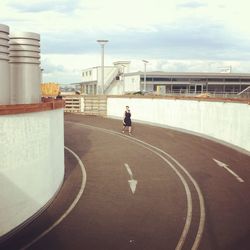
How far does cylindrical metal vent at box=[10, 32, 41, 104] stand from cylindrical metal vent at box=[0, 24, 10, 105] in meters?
0.93

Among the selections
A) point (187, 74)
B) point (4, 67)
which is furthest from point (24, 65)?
point (187, 74)

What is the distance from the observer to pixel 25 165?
12859 millimetres

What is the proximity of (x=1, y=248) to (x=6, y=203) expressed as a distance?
130cm

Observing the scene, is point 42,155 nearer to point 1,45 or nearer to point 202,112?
point 1,45

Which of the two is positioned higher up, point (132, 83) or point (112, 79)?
point (112, 79)

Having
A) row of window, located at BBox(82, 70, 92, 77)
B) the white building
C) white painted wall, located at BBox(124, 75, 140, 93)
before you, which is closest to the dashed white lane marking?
the white building

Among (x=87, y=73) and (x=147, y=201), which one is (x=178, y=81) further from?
(x=147, y=201)

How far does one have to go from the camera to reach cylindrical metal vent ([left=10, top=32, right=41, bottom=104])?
Result: 14766 mm

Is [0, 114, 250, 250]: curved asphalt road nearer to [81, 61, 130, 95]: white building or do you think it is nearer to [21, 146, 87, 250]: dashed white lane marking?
[21, 146, 87, 250]: dashed white lane marking

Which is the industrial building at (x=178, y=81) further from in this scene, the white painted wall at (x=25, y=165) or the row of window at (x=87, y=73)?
the white painted wall at (x=25, y=165)

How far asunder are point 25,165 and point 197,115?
2063cm

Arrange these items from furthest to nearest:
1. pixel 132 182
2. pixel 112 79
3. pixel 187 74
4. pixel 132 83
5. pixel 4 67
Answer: pixel 132 83 < pixel 187 74 < pixel 112 79 < pixel 132 182 < pixel 4 67

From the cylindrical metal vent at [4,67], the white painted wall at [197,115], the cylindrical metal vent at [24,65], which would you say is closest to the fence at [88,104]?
the white painted wall at [197,115]

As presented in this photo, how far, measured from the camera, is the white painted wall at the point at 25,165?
38.8 feet
